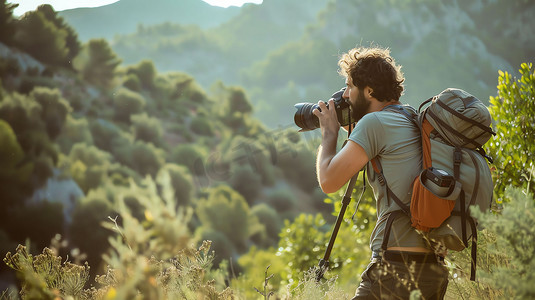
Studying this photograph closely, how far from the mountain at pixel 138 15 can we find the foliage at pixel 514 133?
109ft

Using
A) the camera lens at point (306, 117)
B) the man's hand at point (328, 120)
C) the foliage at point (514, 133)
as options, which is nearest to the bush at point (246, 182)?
the foliage at point (514, 133)

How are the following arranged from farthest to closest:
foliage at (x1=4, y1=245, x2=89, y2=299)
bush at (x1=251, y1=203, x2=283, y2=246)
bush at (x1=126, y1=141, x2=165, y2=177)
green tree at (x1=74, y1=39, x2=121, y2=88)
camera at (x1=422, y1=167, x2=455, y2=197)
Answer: bush at (x1=251, y1=203, x2=283, y2=246) → green tree at (x1=74, y1=39, x2=121, y2=88) → bush at (x1=126, y1=141, x2=165, y2=177) → foliage at (x1=4, y1=245, x2=89, y2=299) → camera at (x1=422, y1=167, x2=455, y2=197)

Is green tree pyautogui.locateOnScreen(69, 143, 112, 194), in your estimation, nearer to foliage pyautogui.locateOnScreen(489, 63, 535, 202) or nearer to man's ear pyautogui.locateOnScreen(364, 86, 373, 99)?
foliage pyautogui.locateOnScreen(489, 63, 535, 202)

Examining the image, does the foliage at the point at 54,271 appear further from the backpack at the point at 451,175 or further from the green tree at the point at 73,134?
the green tree at the point at 73,134

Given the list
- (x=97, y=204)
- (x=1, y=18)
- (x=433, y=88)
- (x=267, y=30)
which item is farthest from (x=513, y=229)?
(x=267, y=30)

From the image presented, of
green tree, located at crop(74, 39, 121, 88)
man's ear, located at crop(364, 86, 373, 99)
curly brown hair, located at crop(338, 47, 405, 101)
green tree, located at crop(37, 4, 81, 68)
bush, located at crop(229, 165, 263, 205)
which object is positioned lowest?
bush, located at crop(229, 165, 263, 205)

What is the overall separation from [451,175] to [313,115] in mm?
549

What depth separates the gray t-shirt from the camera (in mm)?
1363

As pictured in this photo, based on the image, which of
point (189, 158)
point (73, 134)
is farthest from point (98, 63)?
point (189, 158)

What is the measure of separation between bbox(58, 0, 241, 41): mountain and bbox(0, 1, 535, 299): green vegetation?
27.3 ft

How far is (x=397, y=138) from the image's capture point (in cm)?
138

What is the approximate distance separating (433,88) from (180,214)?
37111mm

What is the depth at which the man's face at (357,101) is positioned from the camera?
1535 mm

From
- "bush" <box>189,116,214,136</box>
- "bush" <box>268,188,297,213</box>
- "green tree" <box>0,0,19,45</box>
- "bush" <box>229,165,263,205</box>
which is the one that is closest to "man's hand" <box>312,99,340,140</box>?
"green tree" <box>0,0,19,45</box>
